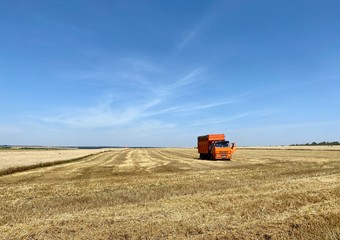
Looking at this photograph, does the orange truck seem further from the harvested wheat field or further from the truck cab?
the harvested wheat field

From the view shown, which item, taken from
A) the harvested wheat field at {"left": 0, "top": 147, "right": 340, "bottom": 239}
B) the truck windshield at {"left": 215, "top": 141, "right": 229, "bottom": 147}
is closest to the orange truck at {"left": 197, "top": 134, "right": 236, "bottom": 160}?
the truck windshield at {"left": 215, "top": 141, "right": 229, "bottom": 147}

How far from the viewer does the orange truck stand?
1571 inches

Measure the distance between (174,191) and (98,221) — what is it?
216 inches

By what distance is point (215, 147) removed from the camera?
40.2 meters

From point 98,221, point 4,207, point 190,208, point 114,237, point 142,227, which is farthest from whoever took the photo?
point 4,207

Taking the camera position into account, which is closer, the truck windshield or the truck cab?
the truck cab

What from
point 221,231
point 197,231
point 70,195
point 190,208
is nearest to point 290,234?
point 221,231

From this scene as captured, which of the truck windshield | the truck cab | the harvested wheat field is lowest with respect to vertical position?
the harvested wheat field

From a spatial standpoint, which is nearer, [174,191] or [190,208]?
[190,208]

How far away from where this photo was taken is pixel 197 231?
8.39 meters

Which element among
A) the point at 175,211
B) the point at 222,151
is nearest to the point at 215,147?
the point at 222,151

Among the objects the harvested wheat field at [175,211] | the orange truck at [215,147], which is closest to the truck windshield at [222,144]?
the orange truck at [215,147]

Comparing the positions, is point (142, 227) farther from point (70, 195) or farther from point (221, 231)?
point (70, 195)

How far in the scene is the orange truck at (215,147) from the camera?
3991cm
